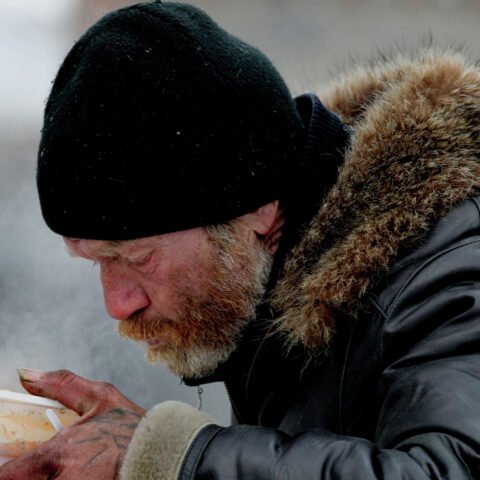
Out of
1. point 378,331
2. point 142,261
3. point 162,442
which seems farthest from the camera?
point 142,261

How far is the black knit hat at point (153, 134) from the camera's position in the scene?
208cm

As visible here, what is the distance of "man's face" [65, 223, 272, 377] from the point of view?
220 cm

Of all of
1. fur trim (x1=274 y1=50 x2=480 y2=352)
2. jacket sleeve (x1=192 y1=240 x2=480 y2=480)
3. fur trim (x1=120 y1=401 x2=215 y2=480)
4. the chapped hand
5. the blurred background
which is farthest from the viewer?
the blurred background

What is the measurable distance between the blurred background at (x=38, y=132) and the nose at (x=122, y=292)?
2.85 ft

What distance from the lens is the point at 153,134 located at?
2.08 metres

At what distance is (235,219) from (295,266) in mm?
212

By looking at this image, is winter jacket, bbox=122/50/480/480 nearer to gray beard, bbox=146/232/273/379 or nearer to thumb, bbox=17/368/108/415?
gray beard, bbox=146/232/273/379

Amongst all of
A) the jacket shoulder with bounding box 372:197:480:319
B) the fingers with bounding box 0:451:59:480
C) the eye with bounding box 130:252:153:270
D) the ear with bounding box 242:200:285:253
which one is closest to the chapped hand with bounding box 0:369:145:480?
the fingers with bounding box 0:451:59:480

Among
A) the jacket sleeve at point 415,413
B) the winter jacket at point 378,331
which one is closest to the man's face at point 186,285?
the winter jacket at point 378,331

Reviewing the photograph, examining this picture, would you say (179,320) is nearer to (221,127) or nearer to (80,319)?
(221,127)

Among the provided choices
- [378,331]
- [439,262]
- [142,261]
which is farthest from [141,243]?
[439,262]

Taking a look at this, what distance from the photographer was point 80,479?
1.91 meters

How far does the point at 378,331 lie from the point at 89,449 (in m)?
0.75

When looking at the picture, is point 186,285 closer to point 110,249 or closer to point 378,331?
point 110,249
